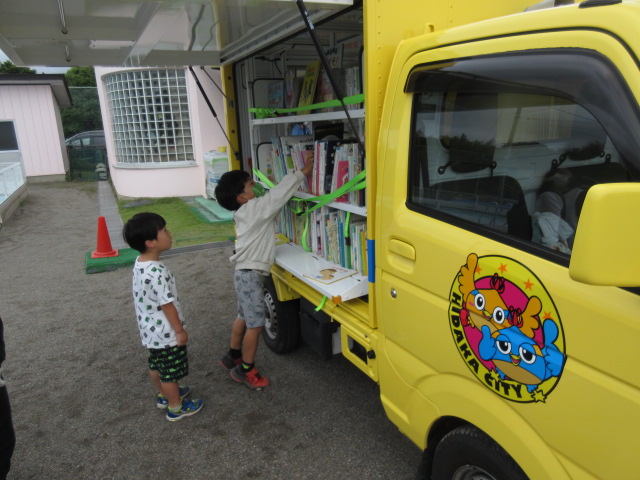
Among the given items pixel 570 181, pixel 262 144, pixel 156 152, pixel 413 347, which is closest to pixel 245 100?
pixel 262 144

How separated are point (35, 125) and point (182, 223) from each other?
12.4 meters

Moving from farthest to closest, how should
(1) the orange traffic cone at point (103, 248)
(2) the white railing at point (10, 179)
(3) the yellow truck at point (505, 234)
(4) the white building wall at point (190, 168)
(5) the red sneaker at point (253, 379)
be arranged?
(4) the white building wall at point (190, 168) → (2) the white railing at point (10, 179) → (1) the orange traffic cone at point (103, 248) → (5) the red sneaker at point (253, 379) → (3) the yellow truck at point (505, 234)

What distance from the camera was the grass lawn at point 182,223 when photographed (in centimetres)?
789

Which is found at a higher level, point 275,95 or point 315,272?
point 275,95

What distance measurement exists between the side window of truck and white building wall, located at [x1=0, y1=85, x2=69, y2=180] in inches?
755

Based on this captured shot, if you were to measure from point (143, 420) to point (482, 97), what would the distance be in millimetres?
2897

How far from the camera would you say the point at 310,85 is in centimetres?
327

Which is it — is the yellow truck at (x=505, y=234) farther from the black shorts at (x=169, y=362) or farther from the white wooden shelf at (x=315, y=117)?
the black shorts at (x=169, y=362)

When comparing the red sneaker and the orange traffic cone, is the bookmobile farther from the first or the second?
the orange traffic cone

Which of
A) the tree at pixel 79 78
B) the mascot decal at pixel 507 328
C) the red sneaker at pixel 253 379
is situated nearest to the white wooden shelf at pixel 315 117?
the mascot decal at pixel 507 328

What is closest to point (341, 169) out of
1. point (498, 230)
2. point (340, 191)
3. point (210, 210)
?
point (340, 191)

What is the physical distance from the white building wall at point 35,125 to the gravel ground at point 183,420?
14.7m

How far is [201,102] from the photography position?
11000mm

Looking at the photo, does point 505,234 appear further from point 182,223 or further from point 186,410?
point 182,223
